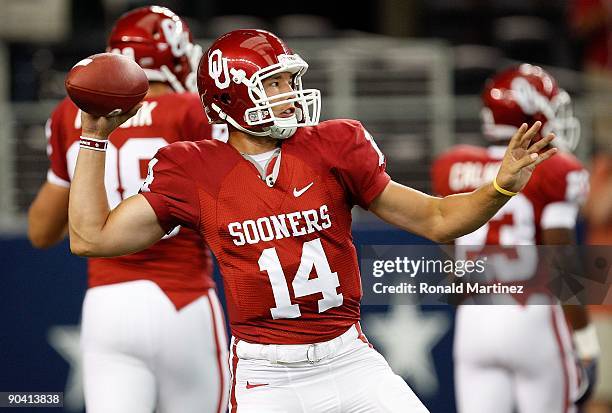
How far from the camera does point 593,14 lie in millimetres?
8516

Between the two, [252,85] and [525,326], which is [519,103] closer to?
[525,326]

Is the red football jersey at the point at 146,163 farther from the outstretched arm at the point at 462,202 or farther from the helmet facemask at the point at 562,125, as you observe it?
the helmet facemask at the point at 562,125

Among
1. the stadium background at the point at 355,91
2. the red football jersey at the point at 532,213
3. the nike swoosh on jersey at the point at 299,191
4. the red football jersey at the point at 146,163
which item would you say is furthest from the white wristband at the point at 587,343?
the nike swoosh on jersey at the point at 299,191

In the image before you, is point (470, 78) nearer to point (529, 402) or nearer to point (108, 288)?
point (529, 402)

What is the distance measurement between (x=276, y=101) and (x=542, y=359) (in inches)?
74.8

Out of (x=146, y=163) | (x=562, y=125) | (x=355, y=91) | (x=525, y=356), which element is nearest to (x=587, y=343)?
(x=525, y=356)

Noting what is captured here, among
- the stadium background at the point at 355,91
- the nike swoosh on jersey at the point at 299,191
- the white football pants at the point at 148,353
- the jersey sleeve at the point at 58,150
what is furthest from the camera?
the stadium background at the point at 355,91

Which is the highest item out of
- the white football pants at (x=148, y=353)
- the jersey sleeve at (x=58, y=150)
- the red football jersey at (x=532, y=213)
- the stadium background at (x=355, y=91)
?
the jersey sleeve at (x=58, y=150)

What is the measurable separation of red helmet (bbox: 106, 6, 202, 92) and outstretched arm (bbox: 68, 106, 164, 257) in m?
0.86

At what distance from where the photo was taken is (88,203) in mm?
3234

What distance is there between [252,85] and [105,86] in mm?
428

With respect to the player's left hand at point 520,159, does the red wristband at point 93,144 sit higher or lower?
lower

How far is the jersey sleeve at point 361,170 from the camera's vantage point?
3.30m

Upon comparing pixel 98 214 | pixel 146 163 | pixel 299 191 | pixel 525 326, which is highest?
pixel 299 191
